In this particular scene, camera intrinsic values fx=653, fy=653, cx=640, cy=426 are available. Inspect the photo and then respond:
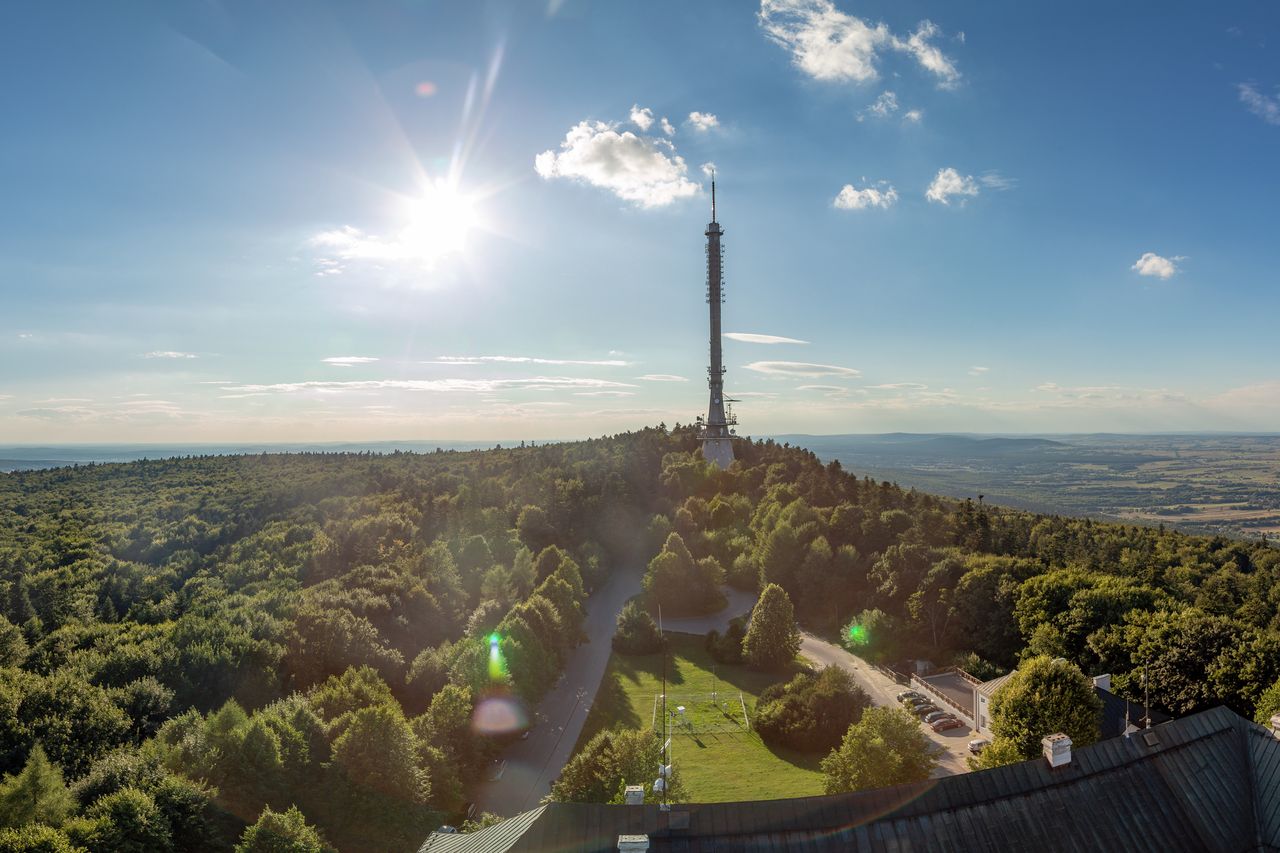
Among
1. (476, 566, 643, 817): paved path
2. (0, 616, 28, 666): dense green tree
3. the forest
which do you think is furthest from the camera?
(0, 616, 28, 666): dense green tree

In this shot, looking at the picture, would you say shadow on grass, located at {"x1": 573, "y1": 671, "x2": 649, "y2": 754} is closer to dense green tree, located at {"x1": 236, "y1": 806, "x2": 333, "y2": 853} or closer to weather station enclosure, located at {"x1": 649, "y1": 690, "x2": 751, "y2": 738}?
weather station enclosure, located at {"x1": 649, "y1": 690, "x2": 751, "y2": 738}

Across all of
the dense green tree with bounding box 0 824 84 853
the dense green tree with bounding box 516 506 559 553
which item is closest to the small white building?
the dense green tree with bounding box 0 824 84 853

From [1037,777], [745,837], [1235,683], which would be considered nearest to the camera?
[745,837]

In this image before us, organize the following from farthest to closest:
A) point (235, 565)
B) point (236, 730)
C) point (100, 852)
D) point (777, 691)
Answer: point (235, 565)
point (777, 691)
point (236, 730)
point (100, 852)

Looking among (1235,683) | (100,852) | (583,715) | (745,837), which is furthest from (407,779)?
(1235,683)

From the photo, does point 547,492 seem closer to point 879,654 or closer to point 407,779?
point 879,654

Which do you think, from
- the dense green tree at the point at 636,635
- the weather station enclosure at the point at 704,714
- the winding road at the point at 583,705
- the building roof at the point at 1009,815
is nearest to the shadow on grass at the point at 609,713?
the winding road at the point at 583,705
